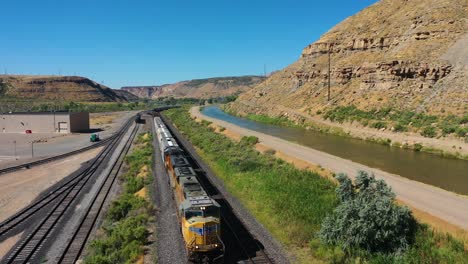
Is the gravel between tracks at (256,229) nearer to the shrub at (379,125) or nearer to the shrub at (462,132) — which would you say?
the shrub at (462,132)

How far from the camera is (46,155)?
2111 inches

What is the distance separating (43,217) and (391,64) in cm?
7195

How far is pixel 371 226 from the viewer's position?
17.8 m

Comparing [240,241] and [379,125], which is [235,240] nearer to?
[240,241]

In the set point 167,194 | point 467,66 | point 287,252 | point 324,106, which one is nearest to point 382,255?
point 287,252

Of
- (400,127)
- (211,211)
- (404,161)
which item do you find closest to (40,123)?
(400,127)

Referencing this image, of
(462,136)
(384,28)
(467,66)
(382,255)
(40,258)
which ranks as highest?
(384,28)

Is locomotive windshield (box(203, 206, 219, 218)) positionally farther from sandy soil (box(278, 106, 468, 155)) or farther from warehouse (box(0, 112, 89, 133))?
warehouse (box(0, 112, 89, 133))

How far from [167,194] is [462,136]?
4040 centimetres

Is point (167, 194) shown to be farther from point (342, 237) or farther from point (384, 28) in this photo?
point (384, 28)

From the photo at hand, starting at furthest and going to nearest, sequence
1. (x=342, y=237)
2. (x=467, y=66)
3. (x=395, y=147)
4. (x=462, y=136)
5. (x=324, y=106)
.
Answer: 1. (x=324, y=106)
2. (x=467, y=66)
3. (x=395, y=147)
4. (x=462, y=136)
5. (x=342, y=237)

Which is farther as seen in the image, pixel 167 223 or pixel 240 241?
pixel 167 223

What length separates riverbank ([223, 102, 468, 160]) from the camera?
150 ft

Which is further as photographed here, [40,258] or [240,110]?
[240,110]
